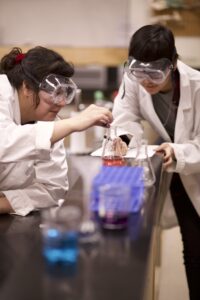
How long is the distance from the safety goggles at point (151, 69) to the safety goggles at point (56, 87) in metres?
0.35

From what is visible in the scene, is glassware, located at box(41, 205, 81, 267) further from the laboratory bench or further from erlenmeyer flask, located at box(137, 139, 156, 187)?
erlenmeyer flask, located at box(137, 139, 156, 187)

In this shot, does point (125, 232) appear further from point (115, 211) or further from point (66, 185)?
point (66, 185)

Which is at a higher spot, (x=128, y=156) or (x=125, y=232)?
(x=125, y=232)

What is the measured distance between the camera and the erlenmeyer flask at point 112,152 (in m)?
1.95

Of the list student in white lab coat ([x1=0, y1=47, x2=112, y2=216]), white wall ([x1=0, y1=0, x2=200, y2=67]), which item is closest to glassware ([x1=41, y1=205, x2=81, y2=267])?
student in white lab coat ([x1=0, y1=47, x2=112, y2=216])

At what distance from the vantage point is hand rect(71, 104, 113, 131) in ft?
5.27

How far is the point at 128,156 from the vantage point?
2.09 meters

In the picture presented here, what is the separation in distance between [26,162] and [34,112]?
0.23m

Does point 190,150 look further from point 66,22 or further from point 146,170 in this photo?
point 66,22

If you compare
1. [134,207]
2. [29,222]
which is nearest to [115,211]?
[134,207]

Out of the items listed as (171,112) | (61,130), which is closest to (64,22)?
(171,112)

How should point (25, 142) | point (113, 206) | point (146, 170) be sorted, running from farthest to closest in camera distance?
point (146, 170) → point (25, 142) → point (113, 206)

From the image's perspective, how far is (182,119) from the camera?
238 cm

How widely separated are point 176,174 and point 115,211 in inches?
51.9
